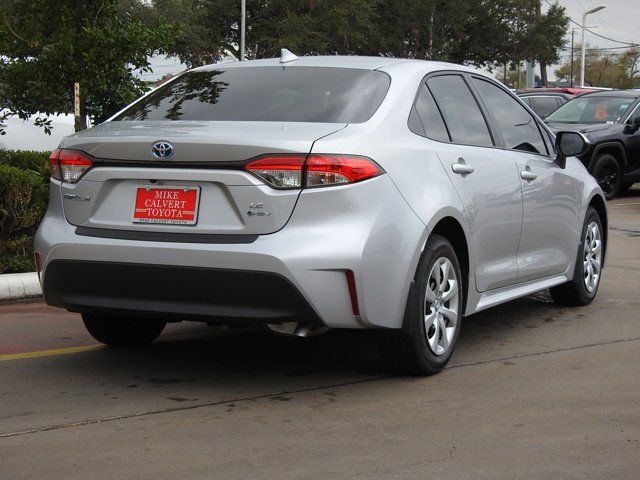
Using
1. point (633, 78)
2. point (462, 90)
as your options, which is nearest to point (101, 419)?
point (462, 90)

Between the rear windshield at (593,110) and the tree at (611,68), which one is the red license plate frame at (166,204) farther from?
the tree at (611,68)

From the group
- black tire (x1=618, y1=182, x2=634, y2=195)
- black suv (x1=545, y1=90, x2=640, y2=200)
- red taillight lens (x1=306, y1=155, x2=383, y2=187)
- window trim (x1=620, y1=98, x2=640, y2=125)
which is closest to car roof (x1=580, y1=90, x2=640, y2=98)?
black suv (x1=545, y1=90, x2=640, y2=200)

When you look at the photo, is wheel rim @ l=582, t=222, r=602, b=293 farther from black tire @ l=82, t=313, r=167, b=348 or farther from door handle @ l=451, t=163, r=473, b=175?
black tire @ l=82, t=313, r=167, b=348

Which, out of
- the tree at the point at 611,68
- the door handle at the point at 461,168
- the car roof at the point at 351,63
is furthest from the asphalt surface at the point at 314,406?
the tree at the point at 611,68

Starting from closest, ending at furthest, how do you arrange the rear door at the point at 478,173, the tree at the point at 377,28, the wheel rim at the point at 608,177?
the rear door at the point at 478,173, the wheel rim at the point at 608,177, the tree at the point at 377,28

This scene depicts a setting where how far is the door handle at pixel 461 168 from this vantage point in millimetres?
5926

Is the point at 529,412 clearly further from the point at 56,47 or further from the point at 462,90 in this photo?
the point at 56,47

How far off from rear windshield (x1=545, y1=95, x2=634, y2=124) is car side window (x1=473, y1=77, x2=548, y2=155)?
34.7 feet

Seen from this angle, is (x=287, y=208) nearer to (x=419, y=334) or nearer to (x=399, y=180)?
(x=399, y=180)

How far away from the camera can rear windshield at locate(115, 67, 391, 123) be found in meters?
5.57

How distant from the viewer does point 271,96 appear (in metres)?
5.78

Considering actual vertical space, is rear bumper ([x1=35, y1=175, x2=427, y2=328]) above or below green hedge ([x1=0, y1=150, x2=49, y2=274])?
above

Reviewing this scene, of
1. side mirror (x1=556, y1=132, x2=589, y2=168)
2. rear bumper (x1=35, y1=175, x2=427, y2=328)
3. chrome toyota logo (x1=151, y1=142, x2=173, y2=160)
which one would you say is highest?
chrome toyota logo (x1=151, y1=142, x2=173, y2=160)

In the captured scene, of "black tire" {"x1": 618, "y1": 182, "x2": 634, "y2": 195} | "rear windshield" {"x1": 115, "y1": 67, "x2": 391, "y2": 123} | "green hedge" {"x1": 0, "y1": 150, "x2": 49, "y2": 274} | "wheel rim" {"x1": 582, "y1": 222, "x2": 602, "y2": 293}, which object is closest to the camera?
"rear windshield" {"x1": 115, "y1": 67, "x2": 391, "y2": 123}
